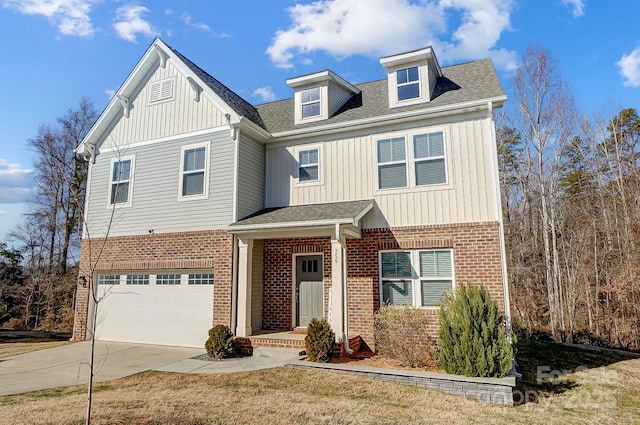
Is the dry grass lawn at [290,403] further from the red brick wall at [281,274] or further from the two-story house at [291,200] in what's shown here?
the red brick wall at [281,274]

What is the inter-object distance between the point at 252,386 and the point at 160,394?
1549 mm

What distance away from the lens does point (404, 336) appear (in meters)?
8.34

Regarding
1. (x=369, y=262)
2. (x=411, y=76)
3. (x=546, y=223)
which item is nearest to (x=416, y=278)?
(x=369, y=262)

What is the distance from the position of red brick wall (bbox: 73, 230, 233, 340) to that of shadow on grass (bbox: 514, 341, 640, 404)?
23.6ft

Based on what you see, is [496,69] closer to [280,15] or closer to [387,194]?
[387,194]

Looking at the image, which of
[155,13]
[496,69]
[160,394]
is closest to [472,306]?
[160,394]

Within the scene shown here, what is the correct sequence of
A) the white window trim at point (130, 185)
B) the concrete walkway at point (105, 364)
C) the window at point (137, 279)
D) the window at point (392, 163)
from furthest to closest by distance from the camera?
the white window trim at point (130, 185) < the window at point (137, 279) < the window at point (392, 163) < the concrete walkway at point (105, 364)

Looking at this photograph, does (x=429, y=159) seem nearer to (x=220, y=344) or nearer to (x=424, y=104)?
(x=424, y=104)

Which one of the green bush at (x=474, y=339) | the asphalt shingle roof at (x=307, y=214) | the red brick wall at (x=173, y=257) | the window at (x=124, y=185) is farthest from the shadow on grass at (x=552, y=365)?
the window at (x=124, y=185)

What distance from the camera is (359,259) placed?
33.2ft

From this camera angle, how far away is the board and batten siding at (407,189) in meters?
9.28

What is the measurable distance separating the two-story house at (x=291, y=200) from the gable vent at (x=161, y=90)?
0.16 ft

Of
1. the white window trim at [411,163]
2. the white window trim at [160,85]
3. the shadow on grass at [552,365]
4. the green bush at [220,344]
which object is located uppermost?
the white window trim at [160,85]

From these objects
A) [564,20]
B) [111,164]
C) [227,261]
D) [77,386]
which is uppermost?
[564,20]
